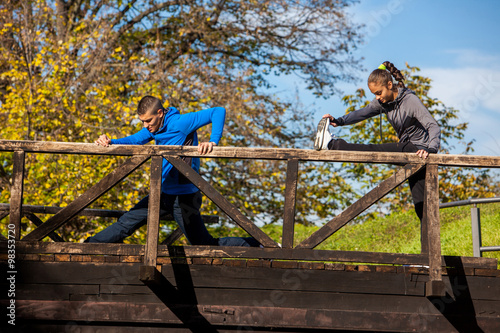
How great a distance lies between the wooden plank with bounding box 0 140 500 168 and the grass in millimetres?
5306

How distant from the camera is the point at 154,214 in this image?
4.37 metres

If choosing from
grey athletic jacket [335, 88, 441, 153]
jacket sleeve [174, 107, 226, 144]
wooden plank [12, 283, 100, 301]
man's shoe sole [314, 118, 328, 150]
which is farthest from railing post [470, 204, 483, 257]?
wooden plank [12, 283, 100, 301]

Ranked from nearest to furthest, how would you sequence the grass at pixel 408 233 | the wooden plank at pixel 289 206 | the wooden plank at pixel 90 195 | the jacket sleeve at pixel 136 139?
the wooden plank at pixel 289 206 < the wooden plank at pixel 90 195 < the jacket sleeve at pixel 136 139 < the grass at pixel 408 233

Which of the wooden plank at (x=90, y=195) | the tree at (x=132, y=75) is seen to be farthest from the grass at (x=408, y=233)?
the wooden plank at (x=90, y=195)

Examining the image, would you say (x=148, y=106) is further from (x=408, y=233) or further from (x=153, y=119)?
(x=408, y=233)

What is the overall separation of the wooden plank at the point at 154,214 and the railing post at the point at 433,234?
198 centimetres

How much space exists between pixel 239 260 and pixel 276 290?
0.35 meters

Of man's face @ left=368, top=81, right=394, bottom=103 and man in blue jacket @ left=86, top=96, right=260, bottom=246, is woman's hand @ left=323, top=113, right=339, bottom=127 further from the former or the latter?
man in blue jacket @ left=86, top=96, right=260, bottom=246

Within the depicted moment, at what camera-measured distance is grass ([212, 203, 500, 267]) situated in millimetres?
9828

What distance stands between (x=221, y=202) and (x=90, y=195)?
3.23ft

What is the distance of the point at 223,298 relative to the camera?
14.3ft

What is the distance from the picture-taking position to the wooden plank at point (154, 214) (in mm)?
4262

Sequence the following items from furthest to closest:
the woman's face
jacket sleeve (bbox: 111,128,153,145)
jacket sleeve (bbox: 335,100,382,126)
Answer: jacket sleeve (bbox: 335,100,382,126) < jacket sleeve (bbox: 111,128,153,145) < the woman's face

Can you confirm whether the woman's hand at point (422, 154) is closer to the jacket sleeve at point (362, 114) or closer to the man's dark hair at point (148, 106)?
the jacket sleeve at point (362, 114)
